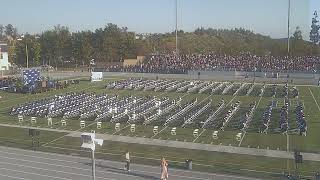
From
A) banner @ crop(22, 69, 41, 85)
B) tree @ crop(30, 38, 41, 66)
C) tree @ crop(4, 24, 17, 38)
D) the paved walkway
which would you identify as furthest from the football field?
tree @ crop(4, 24, 17, 38)

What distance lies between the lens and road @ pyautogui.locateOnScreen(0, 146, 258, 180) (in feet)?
73.1

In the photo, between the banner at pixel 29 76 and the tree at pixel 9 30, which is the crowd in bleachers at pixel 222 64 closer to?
the banner at pixel 29 76

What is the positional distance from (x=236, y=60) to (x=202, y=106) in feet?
→ 147

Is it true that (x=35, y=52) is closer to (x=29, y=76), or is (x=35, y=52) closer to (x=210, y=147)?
(x=29, y=76)

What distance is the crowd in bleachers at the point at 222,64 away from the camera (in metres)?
74.2

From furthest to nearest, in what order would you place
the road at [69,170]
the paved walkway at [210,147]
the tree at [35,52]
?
the tree at [35,52] < the paved walkway at [210,147] < the road at [69,170]

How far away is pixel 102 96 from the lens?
155 feet

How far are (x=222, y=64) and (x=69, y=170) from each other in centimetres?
6252

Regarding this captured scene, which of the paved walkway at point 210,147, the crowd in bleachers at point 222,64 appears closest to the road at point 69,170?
the paved walkway at point 210,147

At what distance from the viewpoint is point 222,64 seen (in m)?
83.3

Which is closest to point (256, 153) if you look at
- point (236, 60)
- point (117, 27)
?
point (236, 60)

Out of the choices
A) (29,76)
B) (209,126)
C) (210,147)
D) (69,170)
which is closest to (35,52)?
(29,76)

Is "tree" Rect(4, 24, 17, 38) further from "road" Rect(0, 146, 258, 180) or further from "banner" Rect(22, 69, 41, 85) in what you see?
"road" Rect(0, 146, 258, 180)

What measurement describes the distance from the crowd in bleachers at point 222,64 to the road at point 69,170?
52.3 metres
